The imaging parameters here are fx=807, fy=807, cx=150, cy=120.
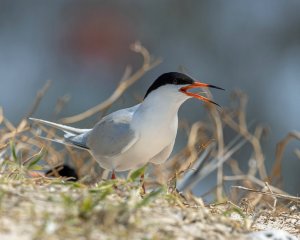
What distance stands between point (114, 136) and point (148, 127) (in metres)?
0.15

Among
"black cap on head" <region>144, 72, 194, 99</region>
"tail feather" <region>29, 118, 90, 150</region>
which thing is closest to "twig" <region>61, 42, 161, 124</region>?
"tail feather" <region>29, 118, 90, 150</region>

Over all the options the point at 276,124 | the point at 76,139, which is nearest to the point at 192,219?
the point at 76,139

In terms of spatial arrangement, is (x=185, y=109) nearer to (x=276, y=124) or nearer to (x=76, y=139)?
(x=276, y=124)

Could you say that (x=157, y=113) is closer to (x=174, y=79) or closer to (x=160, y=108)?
(x=160, y=108)

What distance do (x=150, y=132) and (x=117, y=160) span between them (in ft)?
0.68

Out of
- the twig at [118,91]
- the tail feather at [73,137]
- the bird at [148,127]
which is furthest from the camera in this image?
the twig at [118,91]

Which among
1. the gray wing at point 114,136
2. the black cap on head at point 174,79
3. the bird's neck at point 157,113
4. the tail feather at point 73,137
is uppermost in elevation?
the black cap on head at point 174,79

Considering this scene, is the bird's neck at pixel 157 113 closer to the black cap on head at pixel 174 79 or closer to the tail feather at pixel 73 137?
the black cap on head at pixel 174 79

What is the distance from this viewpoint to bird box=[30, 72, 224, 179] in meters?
3.21

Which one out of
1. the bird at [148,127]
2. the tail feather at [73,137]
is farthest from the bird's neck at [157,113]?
the tail feather at [73,137]

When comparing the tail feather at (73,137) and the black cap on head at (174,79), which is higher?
the black cap on head at (174,79)

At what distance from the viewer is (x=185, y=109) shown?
773 cm

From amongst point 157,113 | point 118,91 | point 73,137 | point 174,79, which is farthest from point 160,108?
point 118,91

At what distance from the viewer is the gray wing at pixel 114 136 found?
3225 millimetres
